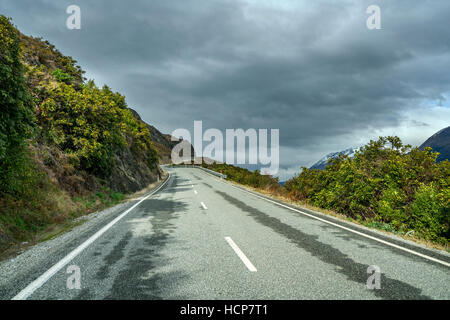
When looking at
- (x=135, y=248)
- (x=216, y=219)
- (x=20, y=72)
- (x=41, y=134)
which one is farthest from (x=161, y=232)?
(x=41, y=134)

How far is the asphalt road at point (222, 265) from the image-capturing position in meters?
3.41

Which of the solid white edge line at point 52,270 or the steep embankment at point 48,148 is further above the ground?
the steep embankment at point 48,148

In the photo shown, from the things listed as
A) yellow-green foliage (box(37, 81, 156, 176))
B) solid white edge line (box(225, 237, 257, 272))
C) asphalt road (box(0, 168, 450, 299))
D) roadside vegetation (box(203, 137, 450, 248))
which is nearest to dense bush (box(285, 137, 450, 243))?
roadside vegetation (box(203, 137, 450, 248))

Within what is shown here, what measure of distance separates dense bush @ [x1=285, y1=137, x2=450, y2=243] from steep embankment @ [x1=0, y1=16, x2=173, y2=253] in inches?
439

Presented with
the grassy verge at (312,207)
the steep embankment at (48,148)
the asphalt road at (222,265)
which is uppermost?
the steep embankment at (48,148)

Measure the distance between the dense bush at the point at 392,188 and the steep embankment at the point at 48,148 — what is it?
11158mm

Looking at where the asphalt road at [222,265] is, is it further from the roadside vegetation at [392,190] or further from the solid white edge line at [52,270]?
the roadside vegetation at [392,190]

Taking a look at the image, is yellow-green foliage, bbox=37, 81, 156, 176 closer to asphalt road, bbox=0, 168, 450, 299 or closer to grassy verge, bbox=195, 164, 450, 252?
asphalt road, bbox=0, 168, 450, 299

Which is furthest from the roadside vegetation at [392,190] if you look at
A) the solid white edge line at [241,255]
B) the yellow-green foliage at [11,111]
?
the yellow-green foliage at [11,111]

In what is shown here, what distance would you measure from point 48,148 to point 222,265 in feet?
37.4

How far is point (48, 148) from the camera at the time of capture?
1184 centimetres
